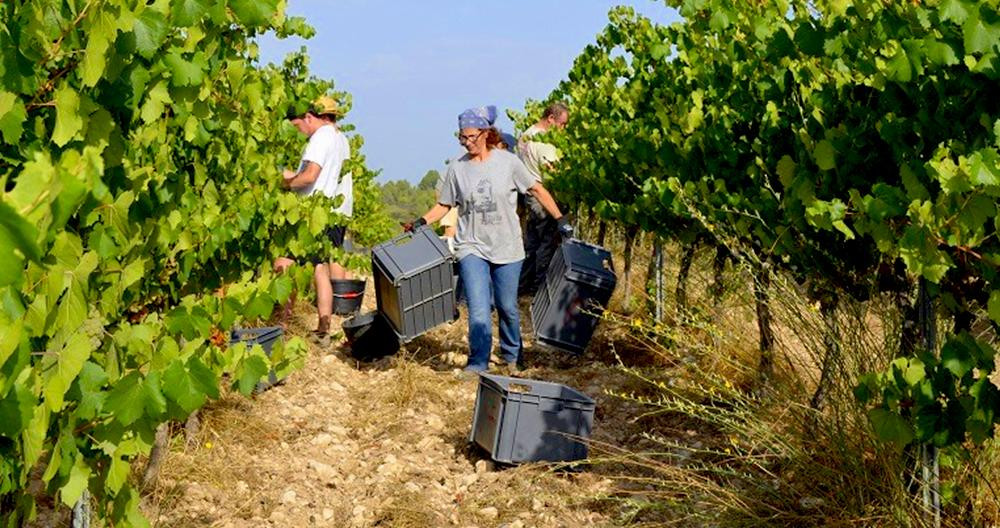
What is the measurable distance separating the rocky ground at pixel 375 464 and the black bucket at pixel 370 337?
1.30ft

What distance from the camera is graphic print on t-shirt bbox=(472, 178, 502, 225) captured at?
279 inches

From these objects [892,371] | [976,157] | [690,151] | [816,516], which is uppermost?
[690,151]

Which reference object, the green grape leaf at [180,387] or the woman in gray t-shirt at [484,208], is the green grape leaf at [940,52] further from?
the woman in gray t-shirt at [484,208]

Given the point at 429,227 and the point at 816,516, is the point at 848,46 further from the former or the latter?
the point at 429,227

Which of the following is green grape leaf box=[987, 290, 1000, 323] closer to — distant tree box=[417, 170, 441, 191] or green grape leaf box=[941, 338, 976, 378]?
green grape leaf box=[941, 338, 976, 378]

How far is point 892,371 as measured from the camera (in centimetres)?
309

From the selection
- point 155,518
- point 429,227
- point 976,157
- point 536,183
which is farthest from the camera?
point 429,227

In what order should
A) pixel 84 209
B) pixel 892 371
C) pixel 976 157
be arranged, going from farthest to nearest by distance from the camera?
pixel 892 371 < pixel 976 157 < pixel 84 209

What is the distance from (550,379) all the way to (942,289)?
434 cm

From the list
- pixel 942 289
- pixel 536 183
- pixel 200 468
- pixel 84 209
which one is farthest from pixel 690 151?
pixel 84 209

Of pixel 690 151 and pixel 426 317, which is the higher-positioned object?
pixel 690 151

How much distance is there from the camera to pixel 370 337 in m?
8.23

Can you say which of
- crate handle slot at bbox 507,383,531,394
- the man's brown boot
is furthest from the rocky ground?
the man's brown boot

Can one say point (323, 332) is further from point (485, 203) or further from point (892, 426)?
point (892, 426)
